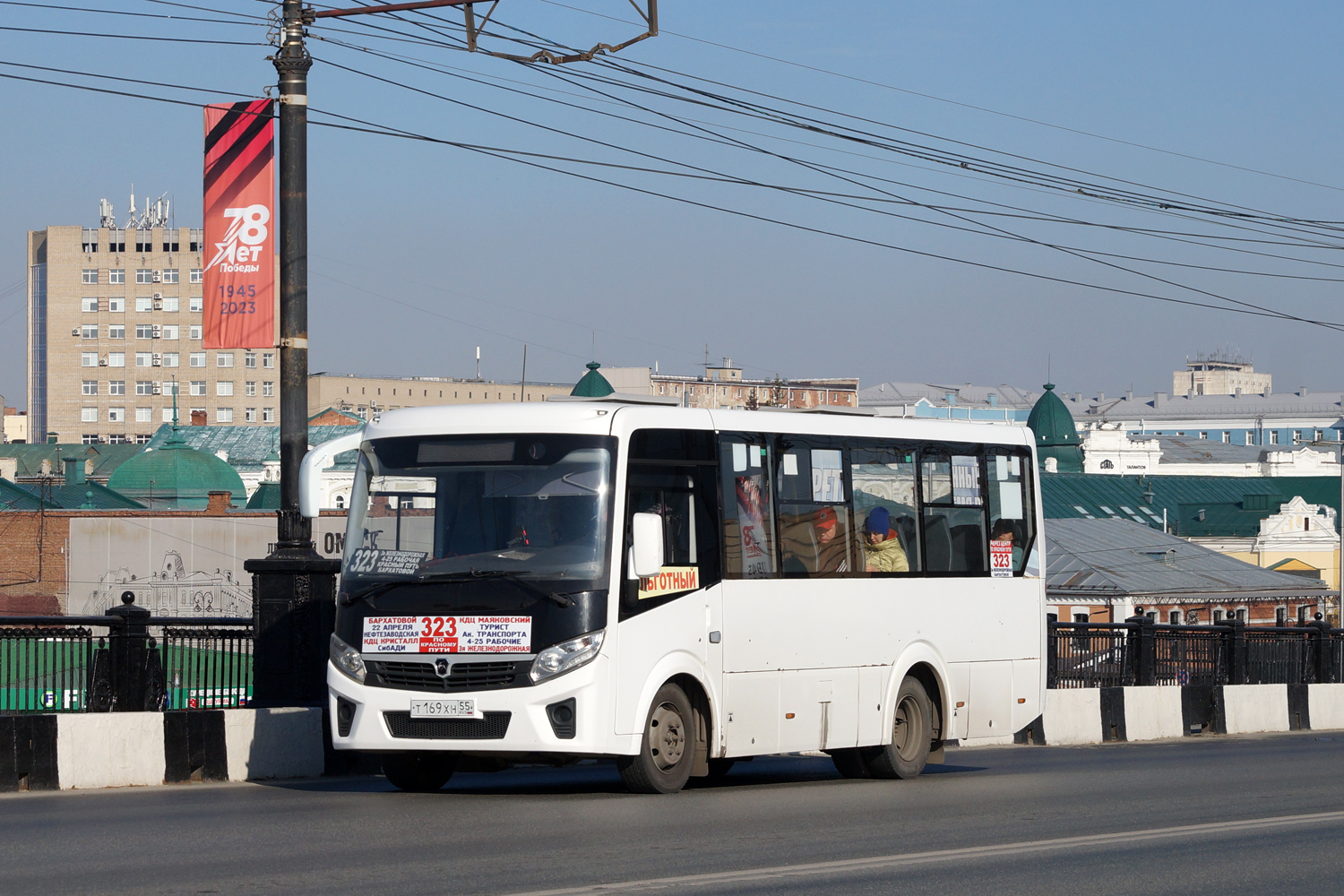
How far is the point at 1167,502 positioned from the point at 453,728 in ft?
290

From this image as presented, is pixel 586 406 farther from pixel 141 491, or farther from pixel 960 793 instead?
pixel 141 491

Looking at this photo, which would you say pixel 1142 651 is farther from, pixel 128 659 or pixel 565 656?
pixel 128 659

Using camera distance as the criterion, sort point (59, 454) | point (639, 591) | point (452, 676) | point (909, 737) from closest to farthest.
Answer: point (452, 676) < point (639, 591) < point (909, 737) < point (59, 454)

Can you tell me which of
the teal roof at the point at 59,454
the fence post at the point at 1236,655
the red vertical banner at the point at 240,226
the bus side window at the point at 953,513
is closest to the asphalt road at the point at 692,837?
the bus side window at the point at 953,513

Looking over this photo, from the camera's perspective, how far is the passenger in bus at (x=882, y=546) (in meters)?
14.2

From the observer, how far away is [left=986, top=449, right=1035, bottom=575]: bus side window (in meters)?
15.7

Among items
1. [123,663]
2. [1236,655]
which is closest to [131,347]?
[1236,655]

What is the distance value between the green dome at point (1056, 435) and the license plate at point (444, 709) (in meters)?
101

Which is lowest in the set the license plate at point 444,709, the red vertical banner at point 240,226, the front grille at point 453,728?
the front grille at point 453,728

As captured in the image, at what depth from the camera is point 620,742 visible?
11.8 m

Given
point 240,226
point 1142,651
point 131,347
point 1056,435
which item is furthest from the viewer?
point 131,347

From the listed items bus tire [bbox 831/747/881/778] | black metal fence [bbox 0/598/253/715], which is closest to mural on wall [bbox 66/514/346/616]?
black metal fence [bbox 0/598/253/715]

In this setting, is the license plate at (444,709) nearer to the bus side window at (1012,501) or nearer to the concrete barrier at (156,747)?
the concrete barrier at (156,747)

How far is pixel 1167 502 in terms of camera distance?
96.0 meters
